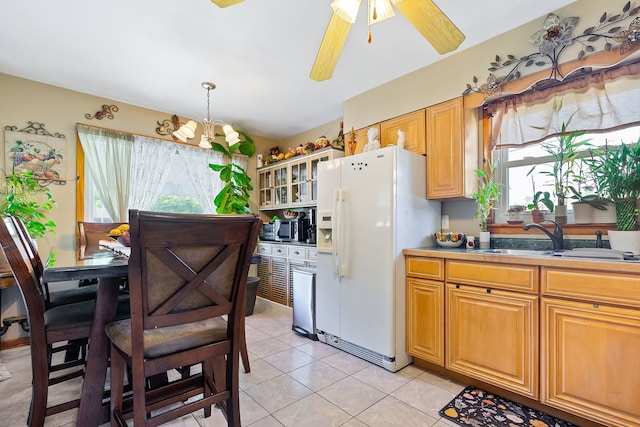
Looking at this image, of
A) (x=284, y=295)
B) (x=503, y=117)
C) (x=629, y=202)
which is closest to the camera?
(x=629, y=202)

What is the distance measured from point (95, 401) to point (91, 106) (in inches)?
128

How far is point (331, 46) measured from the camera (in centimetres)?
177

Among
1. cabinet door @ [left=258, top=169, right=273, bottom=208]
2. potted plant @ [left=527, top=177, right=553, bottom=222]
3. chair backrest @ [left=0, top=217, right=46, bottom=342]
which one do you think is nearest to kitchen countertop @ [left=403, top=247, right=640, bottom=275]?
potted plant @ [left=527, top=177, right=553, bottom=222]

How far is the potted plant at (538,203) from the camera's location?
226 centimetres

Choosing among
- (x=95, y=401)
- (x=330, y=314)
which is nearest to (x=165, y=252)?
(x=95, y=401)

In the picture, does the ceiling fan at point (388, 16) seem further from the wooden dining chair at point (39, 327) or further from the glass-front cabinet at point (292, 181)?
the glass-front cabinet at point (292, 181)

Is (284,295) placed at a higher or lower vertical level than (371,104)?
lower

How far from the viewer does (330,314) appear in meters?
2.78

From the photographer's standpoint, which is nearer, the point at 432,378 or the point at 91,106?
the point at 432,378

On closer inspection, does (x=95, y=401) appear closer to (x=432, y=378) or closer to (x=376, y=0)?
(x=432, y=378)

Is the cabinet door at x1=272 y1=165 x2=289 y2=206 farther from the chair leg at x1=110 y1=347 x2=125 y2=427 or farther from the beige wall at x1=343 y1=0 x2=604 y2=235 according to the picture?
the chair leg at x1=110 y1=347 x2=125 y2=427

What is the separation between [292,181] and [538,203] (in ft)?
A: 9.61

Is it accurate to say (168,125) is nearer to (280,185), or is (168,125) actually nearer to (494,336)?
(280,185)

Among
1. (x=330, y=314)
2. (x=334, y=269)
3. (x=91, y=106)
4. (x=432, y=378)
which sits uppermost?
(x=91, y=106)
